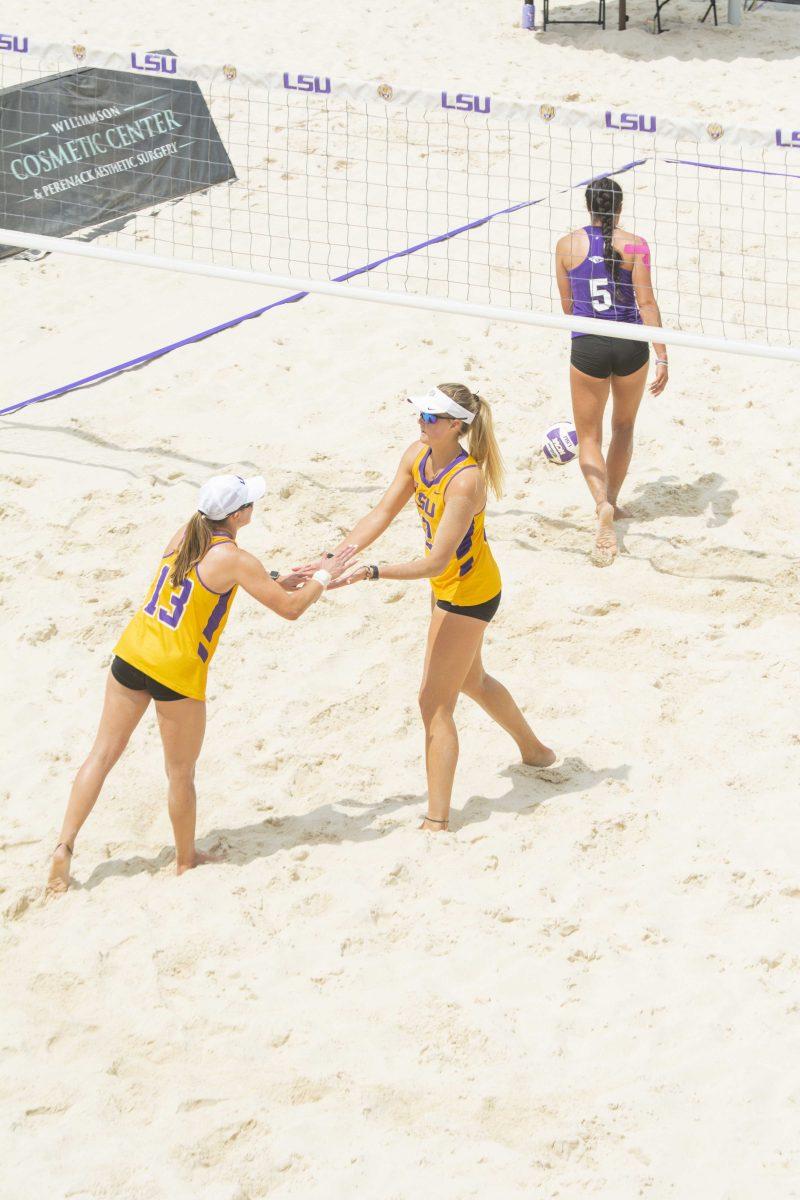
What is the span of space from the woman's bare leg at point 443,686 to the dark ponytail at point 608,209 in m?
2.36

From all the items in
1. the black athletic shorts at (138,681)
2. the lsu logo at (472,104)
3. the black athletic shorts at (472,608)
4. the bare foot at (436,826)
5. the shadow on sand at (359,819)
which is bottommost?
the shadow on sand at (359,819)

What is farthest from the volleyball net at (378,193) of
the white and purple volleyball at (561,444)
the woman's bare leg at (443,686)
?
the woman's bare leg at (443,686)

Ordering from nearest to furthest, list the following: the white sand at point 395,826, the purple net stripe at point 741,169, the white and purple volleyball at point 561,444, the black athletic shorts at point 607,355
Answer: the white sand at point 395,826, the black athletic shorts at point 607,355, the white and purple volleyball at point 561,444, the purple net stripe at point 741,169

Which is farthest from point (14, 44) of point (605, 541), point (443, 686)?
point (443, 686)

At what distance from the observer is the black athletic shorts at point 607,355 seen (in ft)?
20.2

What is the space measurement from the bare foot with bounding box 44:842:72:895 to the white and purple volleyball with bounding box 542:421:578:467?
3.45 m

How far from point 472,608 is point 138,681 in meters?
1.12

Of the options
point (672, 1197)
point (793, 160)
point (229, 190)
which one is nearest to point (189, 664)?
point (672, 1197)

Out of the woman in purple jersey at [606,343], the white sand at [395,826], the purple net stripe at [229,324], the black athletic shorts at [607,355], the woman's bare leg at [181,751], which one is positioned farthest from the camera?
the purple net stripe at [229,324]

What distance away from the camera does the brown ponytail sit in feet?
14.4

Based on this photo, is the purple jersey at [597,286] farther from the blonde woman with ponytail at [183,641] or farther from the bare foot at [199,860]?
the bare foot at [199,860]

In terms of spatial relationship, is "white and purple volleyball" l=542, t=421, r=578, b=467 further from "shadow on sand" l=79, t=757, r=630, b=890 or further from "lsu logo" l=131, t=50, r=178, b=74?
"lsu logo" l=131, t=50, r=178, b=74

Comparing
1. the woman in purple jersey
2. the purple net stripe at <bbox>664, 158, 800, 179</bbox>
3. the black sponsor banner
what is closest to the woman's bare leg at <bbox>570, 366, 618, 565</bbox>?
the woman in purple jersey

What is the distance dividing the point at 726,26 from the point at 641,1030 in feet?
39.0
